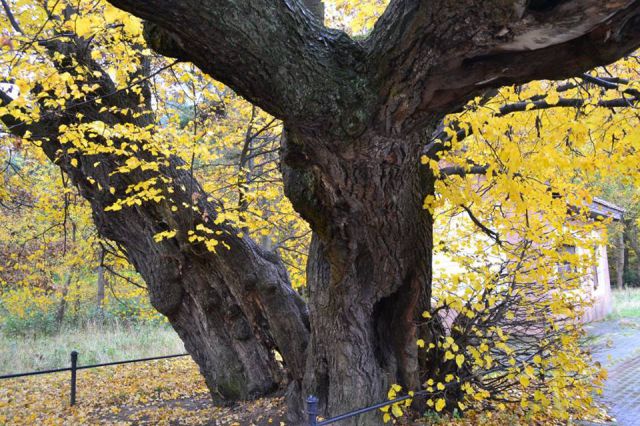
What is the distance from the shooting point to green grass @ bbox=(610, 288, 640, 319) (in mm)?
18266

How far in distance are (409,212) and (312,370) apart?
2.22 meters

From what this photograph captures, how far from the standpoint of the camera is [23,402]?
8.28 m

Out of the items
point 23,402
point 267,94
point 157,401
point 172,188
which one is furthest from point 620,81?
point 23,402

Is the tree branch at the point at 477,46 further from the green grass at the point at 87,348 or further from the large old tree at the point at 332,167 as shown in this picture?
the green grass at the point at 87,348

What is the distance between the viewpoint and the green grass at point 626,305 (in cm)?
1827

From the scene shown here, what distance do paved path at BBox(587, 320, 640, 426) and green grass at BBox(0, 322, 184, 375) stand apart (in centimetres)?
989

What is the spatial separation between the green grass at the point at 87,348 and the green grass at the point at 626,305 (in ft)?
53.8

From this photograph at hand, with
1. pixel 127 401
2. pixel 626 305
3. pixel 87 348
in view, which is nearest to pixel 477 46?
pixel 127 401

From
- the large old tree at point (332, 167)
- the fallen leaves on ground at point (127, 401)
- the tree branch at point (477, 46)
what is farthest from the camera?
the fallen leaves on ground at point (127, 401)

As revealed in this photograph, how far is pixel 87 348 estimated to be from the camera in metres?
13.0

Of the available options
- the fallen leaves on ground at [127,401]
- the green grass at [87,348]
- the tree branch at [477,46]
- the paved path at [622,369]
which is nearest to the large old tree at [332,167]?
the tree branch at [477,46]

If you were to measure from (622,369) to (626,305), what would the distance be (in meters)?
12.4

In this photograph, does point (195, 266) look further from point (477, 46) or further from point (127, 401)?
point (477, 46)

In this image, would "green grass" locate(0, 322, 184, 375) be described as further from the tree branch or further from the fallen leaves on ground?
the tree branch
